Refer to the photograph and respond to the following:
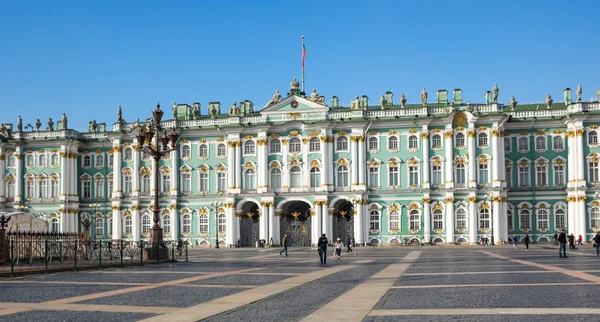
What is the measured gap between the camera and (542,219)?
75.6 meters

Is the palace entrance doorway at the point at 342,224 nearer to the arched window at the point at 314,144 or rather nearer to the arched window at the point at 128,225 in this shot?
the arched window at the point at 314,144

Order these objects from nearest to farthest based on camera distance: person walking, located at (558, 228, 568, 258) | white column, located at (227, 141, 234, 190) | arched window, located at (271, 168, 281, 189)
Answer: person walking, located at (558, 228, 568, 258) → arched window, located at (271, 168, 281, 189) → white column, located at (227, 141, 234, 190)

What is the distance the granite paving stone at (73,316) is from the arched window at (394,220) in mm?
61979

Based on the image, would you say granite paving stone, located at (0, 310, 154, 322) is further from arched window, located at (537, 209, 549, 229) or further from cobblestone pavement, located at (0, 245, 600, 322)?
arched window, located at (537, 209, 549, 229)

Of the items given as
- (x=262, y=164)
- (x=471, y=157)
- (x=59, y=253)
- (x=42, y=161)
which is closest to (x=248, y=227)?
(x=262, y=164)

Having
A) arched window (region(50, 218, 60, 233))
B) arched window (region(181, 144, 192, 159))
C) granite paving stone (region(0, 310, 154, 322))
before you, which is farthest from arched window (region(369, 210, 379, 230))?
granite paving stone (region(0, 310, 154, 322))

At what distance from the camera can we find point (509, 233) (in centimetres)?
7569

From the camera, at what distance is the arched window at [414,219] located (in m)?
76.6

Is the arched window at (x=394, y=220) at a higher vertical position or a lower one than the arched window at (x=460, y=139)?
lower

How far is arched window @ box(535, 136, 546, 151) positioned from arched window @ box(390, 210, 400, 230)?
617 inches

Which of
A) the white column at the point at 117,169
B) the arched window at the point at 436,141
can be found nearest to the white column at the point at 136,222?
the white column at the point at 117,169

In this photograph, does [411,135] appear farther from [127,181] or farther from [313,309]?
[313,309]

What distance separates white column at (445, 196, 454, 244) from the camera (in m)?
74.9

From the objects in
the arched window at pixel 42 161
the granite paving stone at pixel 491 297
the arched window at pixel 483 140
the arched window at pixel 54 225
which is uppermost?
the arched window at pixel 483 140
